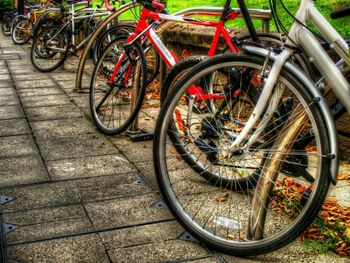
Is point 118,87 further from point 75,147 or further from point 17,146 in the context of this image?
point 17,146

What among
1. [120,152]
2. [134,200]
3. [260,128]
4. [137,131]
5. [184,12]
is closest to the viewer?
[260,128]

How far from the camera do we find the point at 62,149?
4930mm

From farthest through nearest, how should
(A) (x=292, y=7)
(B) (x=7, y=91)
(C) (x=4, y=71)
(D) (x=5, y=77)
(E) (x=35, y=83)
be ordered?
(C) (x=4, y=71)
(D) (x=5, y=77)
(E) (x=35, y=83)
(B) (x=7, y=91)
(A) (x=292, y=7)

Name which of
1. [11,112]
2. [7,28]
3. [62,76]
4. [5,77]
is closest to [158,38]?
[11,112]

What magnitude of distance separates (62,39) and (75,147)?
17.2 ft

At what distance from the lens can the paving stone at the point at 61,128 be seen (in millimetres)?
5418

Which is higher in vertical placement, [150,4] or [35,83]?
[150,4]

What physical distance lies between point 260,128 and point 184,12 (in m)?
1.97

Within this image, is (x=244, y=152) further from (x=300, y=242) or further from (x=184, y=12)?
(x=184, y=12)

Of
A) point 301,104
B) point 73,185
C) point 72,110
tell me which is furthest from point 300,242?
point 72,110

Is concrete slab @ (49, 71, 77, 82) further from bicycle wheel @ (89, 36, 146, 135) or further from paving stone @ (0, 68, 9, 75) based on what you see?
bicycle wheel @ (89, 36, 146, 135)

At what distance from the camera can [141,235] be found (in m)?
3.20

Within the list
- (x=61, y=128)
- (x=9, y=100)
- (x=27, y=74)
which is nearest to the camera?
(x=61, y=128)

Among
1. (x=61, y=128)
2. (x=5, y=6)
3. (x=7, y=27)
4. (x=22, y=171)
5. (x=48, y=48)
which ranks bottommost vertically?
(x=5, y=6)
